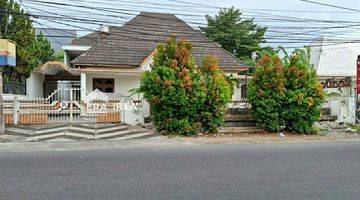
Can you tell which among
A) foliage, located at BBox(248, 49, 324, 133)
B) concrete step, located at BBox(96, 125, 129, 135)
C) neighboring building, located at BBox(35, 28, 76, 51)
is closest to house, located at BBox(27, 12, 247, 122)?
neighboring building, located at BBox(35, 28, 76, 51)

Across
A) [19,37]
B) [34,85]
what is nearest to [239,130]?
[19,37]

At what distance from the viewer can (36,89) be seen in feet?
80.7

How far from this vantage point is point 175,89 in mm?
13719

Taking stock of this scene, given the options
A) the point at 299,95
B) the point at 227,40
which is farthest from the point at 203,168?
the point at 227,40

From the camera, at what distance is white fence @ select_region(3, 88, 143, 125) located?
611 inches

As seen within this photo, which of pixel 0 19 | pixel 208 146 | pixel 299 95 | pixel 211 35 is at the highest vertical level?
pixel 211 35

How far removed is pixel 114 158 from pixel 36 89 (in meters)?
17.6

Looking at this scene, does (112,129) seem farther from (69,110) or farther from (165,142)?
(165,142)

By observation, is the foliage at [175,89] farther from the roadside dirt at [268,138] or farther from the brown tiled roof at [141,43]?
the brown tiled roof at [141,43]

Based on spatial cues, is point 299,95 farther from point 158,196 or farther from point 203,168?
point 158,196

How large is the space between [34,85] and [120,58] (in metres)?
5.95

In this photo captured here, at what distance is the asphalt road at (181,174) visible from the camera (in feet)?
18.7

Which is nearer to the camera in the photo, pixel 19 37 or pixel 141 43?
pixel 19 37

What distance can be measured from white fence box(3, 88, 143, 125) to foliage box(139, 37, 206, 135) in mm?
2109
